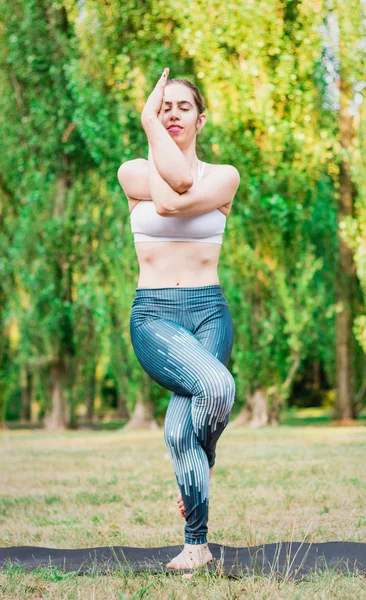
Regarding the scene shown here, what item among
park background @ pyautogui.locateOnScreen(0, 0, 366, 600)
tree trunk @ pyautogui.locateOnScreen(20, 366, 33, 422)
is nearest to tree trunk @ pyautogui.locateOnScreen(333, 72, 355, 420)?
park background @ pyautogui.locateOnScreen(0, 0, 366, 600)

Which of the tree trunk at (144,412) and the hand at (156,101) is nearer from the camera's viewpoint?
the hand at (156,101)

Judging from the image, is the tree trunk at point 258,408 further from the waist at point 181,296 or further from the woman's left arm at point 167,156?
the woman's left arm at point 167,156

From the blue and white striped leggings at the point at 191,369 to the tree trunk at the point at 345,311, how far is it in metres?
11.8

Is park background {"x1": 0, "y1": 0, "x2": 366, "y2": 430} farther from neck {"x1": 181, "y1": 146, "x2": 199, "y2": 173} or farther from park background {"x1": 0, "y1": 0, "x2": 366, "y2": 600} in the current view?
neck {"x1": 181, "y1": 146, "x2": 199, "y2": 173}

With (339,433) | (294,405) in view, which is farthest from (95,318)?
(294,405)

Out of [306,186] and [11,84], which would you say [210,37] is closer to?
[306,186]

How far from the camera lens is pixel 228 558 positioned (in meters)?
3.54

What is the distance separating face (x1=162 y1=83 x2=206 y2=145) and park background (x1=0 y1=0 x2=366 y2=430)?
10.2 meters

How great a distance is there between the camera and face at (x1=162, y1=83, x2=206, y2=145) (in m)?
3.50

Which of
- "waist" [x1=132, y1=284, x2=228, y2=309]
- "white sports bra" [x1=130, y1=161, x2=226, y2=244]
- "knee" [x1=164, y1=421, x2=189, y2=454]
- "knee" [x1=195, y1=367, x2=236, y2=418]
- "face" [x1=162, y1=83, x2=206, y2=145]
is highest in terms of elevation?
"face" [x1=162, y1=83, x2=206, y2=145]

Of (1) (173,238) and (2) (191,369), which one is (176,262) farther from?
(2) (191,369)

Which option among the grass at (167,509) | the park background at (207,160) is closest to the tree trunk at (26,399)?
the park background at (207,160)

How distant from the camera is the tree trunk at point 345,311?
14.9 meters

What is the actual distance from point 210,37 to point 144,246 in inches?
438
